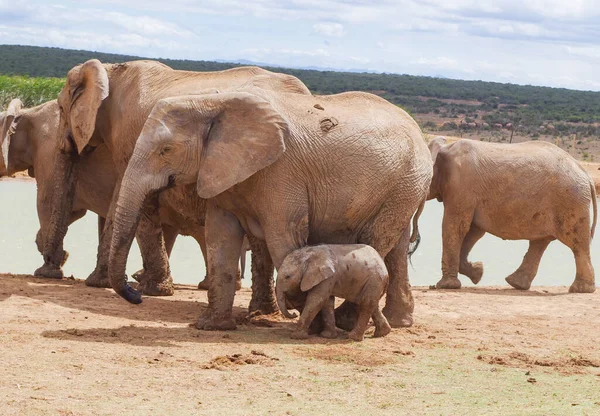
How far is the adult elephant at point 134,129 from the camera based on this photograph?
10242 mm

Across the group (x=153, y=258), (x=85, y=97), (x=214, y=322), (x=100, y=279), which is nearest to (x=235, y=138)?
(x=214, y=322)

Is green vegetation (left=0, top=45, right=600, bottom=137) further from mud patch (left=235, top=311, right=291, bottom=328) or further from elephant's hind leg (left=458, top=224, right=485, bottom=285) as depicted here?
mud patch (left=235, top=311, right=291, bottom=328)

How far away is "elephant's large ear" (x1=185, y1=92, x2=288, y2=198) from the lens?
348 inches

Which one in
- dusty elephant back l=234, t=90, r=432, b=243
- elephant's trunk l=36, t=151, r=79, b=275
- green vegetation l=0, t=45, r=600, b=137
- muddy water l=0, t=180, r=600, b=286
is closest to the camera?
dusty elephant back l=234, t=90, r=432, b=243

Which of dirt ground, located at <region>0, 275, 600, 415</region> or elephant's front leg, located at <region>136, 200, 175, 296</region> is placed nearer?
dirt ground, located at <region>0, 275, 600, 415</region>

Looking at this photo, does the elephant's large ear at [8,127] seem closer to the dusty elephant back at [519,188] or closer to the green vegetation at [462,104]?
the dusty elephant back at [519,188]

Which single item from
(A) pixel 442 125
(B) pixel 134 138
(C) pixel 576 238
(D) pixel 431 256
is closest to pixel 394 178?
(B) pixel 134 138

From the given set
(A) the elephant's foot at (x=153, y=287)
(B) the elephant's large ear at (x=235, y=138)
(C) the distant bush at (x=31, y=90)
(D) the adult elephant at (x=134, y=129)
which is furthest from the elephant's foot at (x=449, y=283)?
(C) the distant bush at (x=31, y=90)

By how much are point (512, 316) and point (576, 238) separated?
2.71m

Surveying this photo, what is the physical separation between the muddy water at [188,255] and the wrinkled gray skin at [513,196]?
7.10 feet

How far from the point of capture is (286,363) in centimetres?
810

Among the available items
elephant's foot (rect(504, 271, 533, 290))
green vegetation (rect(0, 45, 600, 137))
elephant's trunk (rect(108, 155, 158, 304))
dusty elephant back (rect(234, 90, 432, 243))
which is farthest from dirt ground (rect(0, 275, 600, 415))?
green vegetation (rect(0, 45, 600, 137))

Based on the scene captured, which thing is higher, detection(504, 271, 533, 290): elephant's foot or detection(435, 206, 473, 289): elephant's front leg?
detection(435, 206, 473, 289): elephant's front leg

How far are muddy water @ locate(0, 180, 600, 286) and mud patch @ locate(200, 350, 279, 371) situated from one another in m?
6.41
